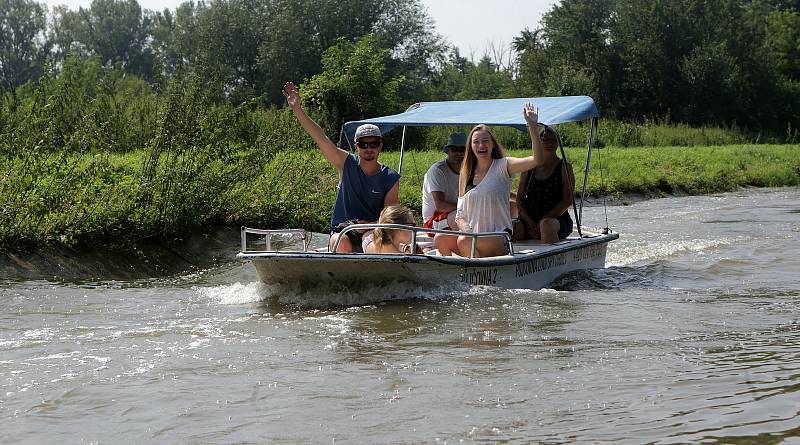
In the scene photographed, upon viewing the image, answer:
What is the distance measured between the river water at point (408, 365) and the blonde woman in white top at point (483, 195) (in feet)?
1.86

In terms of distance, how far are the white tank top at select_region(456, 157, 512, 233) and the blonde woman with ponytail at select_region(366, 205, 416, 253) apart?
77cm

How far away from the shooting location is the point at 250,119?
15305 millimetres

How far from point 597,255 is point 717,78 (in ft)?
138

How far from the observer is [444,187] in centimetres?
1123

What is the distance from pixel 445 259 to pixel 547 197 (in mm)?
2698

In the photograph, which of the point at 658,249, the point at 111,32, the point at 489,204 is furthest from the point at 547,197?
the point at 111,32

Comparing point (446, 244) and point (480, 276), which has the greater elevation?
point (446, 244)

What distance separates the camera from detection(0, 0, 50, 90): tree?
94812mm

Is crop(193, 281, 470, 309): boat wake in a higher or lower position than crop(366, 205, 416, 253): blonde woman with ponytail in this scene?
lower

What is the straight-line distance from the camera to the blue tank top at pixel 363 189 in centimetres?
991

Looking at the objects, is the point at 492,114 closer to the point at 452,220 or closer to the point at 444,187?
the point at 444,187

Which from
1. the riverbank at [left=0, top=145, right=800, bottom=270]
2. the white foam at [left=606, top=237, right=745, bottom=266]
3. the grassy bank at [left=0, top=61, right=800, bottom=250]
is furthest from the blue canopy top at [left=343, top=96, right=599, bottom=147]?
the white foam at [left=606, top=237, right=745, bottom=266]

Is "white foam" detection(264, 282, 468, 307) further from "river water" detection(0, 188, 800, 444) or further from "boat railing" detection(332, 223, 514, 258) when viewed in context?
"boat railing" detection(332, 223, 514, 258)

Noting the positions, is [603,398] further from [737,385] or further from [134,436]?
[134,436]
